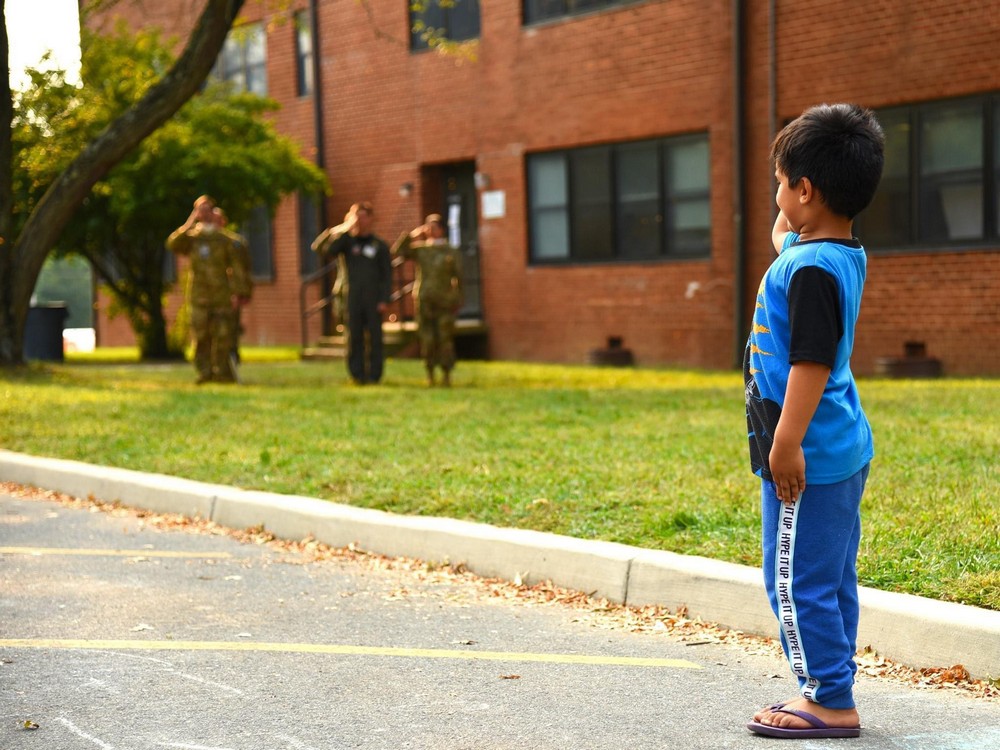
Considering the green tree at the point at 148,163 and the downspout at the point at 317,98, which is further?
the downspout at the point at 317,98

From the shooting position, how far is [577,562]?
20.5 ft

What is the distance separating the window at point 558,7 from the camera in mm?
20016

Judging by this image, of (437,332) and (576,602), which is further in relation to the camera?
(437,332)

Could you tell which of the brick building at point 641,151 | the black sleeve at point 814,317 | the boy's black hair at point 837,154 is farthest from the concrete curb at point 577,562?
the brick building at point 641,151

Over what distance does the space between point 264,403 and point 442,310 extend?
3113 mm

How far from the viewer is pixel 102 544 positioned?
7719mm

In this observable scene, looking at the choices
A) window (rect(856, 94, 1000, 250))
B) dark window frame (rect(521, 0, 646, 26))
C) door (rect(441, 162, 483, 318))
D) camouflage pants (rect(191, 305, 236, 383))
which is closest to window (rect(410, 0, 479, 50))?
dark window frame (rect(521, 0, 646, 26))

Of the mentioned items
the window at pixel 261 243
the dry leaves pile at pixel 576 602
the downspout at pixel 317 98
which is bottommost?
the dry leaves pile at pixel 576 602

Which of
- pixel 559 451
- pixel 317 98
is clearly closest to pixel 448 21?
pixel 317 98

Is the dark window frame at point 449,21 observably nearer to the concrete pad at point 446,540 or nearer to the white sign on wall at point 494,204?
the white sign on wall at point 494,204

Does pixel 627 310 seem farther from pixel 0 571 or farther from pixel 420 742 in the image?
pixel 420 742

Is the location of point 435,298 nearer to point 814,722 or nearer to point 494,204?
point 494,204

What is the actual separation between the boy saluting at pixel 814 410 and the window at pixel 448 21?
1833 cm

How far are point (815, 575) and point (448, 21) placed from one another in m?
19.7
